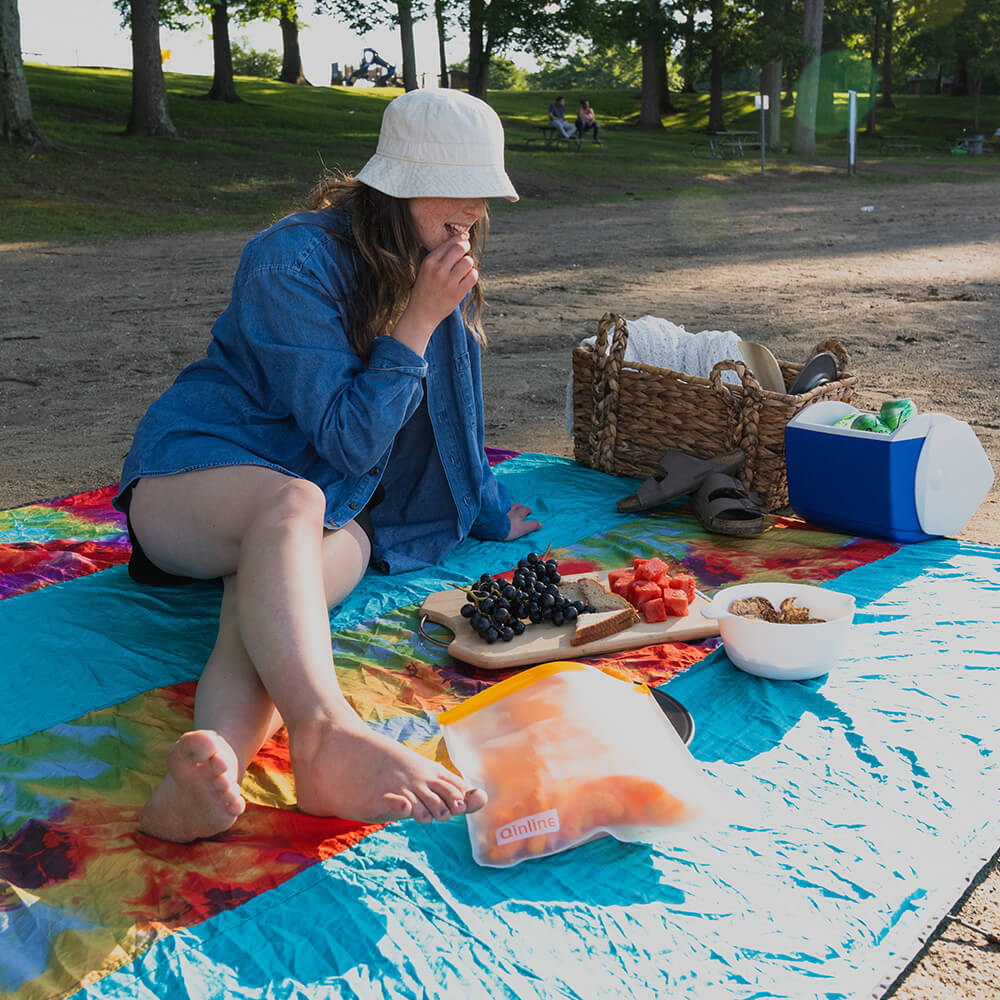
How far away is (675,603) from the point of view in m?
2.95

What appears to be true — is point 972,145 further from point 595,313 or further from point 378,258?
point 378,258

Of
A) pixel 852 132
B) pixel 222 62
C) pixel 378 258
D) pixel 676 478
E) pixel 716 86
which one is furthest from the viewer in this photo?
pixel 716 86

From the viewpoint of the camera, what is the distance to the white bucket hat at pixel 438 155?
2.63 m

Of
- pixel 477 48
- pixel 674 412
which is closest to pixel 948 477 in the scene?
pixel 674 412

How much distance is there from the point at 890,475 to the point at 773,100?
28.3 metres

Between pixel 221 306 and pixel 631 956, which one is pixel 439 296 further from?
pixel 221 306

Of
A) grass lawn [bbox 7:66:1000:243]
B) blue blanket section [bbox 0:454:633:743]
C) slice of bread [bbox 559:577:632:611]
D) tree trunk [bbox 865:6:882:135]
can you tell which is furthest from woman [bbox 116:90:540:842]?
tree trunk [bbox 865:6:882:135]

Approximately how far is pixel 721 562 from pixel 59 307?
6283 mm

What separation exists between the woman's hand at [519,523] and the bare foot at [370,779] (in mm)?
1670

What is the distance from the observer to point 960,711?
2570 millimetres

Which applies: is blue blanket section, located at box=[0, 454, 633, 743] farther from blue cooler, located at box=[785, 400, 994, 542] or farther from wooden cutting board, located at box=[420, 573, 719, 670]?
blue cooler, located at box=[785, 400, 994, 542]

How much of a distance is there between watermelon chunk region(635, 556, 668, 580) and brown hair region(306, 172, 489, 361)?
3.14 feet

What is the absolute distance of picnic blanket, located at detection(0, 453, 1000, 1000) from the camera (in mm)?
1804

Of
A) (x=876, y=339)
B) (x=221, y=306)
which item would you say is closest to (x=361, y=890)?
(x=876, y=339)
